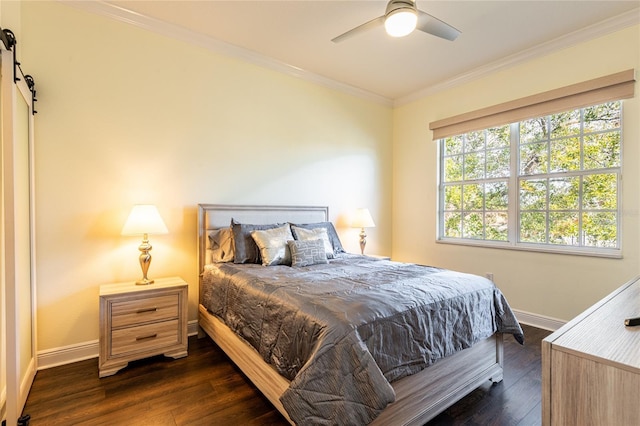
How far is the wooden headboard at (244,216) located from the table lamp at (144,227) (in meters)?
0.49

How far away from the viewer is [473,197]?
12.6 ft

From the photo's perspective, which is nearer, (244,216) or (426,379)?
(426,379)

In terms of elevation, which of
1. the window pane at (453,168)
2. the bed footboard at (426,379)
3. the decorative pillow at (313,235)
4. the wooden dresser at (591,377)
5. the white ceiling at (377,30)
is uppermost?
the white ceiling at (377,30)

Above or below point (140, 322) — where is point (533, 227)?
above

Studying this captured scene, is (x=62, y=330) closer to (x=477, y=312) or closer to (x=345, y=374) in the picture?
(x=345, y=374)

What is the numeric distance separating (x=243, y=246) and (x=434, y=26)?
230 cm

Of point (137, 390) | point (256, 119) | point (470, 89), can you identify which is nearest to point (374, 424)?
point (137, 390)

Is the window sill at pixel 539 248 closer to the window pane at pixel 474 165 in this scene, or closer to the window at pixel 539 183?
the window at pixel 539 183

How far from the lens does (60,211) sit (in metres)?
2.35

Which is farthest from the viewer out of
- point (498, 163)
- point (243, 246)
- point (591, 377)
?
point (498, 163)

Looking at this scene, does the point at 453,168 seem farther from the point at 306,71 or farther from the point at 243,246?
the point at 243,246

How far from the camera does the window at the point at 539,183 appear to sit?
9.33 feet

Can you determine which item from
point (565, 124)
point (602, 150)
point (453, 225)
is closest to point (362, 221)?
point (453, 225)

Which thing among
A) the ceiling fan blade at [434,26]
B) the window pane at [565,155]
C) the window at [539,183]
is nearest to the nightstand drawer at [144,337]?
the ceiling fan blade at [434,26]
